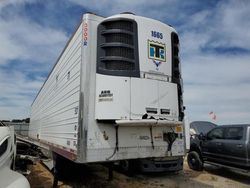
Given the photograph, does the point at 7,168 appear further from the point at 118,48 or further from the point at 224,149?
the point at 224,149


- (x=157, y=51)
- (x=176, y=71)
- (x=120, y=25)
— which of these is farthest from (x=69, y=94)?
(x=176, y=71)

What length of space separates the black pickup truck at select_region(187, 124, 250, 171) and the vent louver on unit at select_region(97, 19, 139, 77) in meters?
4.94

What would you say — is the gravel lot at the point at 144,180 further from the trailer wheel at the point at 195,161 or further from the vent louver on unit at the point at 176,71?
the vent louver on unit at the point at 176,71

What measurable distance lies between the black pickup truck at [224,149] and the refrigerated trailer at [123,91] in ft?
11.1

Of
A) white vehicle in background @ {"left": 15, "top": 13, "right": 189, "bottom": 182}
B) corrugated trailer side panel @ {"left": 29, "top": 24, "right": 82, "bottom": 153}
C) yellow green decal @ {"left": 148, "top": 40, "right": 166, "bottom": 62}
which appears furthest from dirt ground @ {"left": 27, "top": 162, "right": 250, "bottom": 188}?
yellow green decal @ {"left": 148, "top": 40, "right": 166, "bottom": 62}

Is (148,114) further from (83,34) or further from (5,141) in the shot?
(5,141)

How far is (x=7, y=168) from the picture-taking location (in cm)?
368

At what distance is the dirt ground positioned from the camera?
7575 mm

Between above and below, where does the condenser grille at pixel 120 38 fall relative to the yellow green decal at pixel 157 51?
above

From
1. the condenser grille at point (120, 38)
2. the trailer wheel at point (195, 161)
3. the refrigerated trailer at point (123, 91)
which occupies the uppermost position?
the condenser grille at point (120, 38)

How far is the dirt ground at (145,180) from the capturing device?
757cm

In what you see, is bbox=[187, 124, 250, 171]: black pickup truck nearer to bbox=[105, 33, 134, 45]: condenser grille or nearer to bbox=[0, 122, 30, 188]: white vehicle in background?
bbox=[105, 33, 134, 45]: condenser grille

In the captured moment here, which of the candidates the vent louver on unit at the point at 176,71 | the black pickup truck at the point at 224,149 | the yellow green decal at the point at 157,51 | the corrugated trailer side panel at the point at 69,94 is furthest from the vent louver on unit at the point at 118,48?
the black pickup truck at the point at 224,149

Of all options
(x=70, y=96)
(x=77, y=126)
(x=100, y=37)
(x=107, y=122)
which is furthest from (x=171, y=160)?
(x=100, y=37)
